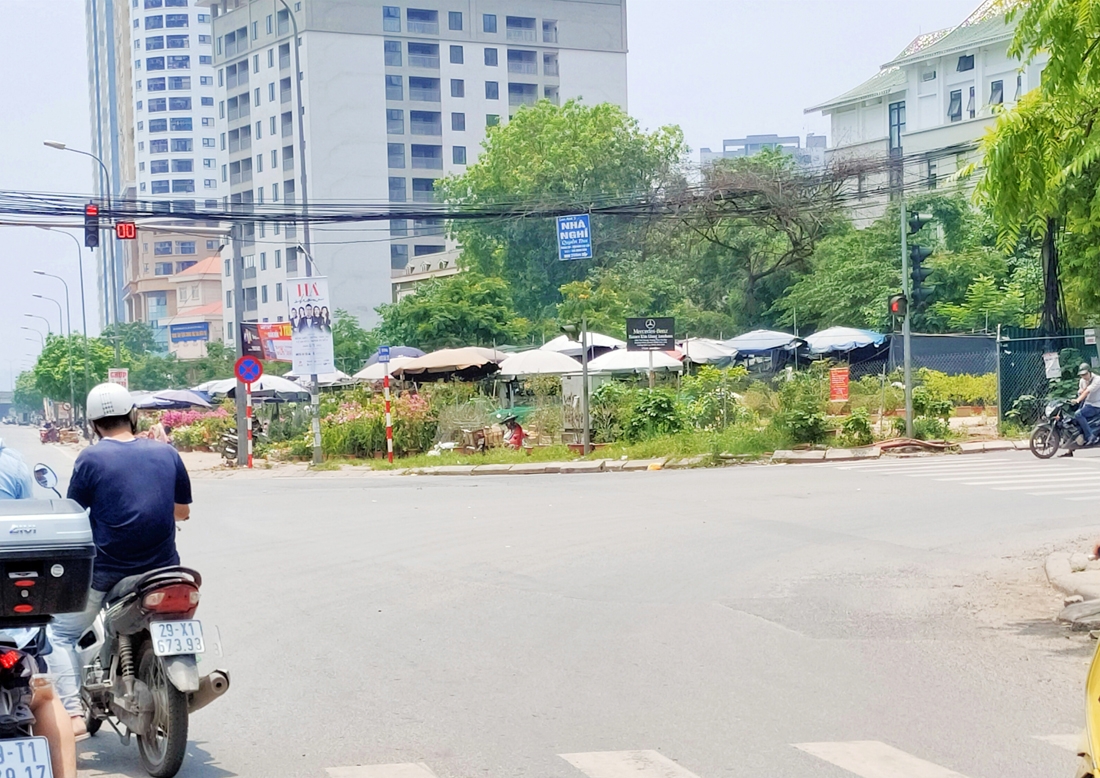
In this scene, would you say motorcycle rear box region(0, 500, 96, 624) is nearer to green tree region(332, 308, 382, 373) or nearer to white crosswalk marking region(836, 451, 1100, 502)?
white crosswalk marking region(836, 451, 1100, 502)

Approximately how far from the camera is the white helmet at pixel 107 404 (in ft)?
20.4

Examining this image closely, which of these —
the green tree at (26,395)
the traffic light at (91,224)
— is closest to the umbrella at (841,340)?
the traffic light at (91,224)

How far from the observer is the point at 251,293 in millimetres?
105250

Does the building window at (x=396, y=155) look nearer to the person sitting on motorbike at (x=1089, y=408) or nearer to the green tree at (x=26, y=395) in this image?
the green tree at (x=26, y=395)

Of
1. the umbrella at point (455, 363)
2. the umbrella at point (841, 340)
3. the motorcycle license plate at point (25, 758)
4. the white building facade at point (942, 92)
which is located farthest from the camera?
the white building facade at point (942, 92)

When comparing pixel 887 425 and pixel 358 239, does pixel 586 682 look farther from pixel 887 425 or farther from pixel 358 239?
pixel 358 239

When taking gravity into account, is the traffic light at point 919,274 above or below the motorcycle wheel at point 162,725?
above

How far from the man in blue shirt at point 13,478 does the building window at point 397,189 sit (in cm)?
9301

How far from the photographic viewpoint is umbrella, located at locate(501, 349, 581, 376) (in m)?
32.9

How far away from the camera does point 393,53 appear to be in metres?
98.0

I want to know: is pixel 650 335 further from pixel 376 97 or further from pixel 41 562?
pixel 376 97

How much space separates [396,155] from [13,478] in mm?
95049

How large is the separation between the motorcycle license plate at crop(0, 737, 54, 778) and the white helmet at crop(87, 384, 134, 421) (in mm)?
2339

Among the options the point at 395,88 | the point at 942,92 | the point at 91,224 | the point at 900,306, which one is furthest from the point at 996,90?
the point at 91,224
